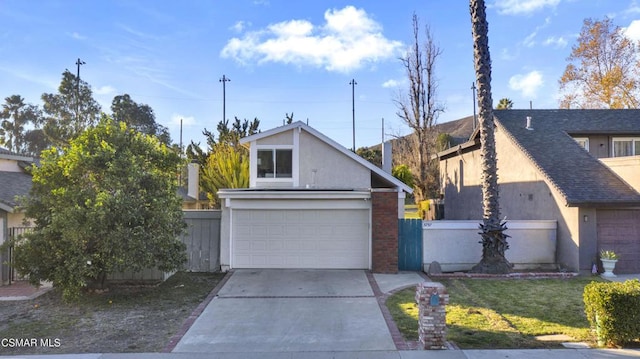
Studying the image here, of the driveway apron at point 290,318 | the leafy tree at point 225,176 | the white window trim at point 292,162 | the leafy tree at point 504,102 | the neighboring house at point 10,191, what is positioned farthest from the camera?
the leafy tree at point 504,102

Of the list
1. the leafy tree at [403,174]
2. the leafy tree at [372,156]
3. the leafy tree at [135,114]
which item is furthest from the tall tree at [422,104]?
the leafy tree at [135,114]

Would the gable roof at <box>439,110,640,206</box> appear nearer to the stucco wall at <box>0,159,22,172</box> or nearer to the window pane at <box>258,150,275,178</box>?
the window pane at <box>258,150,275,178</box>

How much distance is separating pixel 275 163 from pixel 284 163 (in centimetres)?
36

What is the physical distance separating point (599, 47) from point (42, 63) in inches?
1498

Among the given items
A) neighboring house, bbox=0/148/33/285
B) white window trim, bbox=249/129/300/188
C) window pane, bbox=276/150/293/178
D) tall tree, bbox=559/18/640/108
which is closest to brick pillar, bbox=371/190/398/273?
white window trim, bbox=249/129/300/188

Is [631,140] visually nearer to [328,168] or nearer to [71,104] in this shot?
[328,168]

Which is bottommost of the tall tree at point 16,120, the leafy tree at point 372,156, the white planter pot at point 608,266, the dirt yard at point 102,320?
the dirt yard at point 102,320

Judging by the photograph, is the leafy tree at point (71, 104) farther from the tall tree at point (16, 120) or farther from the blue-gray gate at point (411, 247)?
the blue-gray gate at point (411, 247)

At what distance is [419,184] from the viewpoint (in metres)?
28.9

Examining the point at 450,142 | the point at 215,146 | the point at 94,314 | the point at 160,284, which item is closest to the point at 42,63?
the point at 215,146

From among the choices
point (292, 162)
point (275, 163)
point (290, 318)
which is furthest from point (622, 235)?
point (275, 163)

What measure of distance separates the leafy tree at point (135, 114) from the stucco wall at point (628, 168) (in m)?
44.5

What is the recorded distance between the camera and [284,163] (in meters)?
15.6

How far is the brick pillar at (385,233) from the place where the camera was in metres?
12.1
